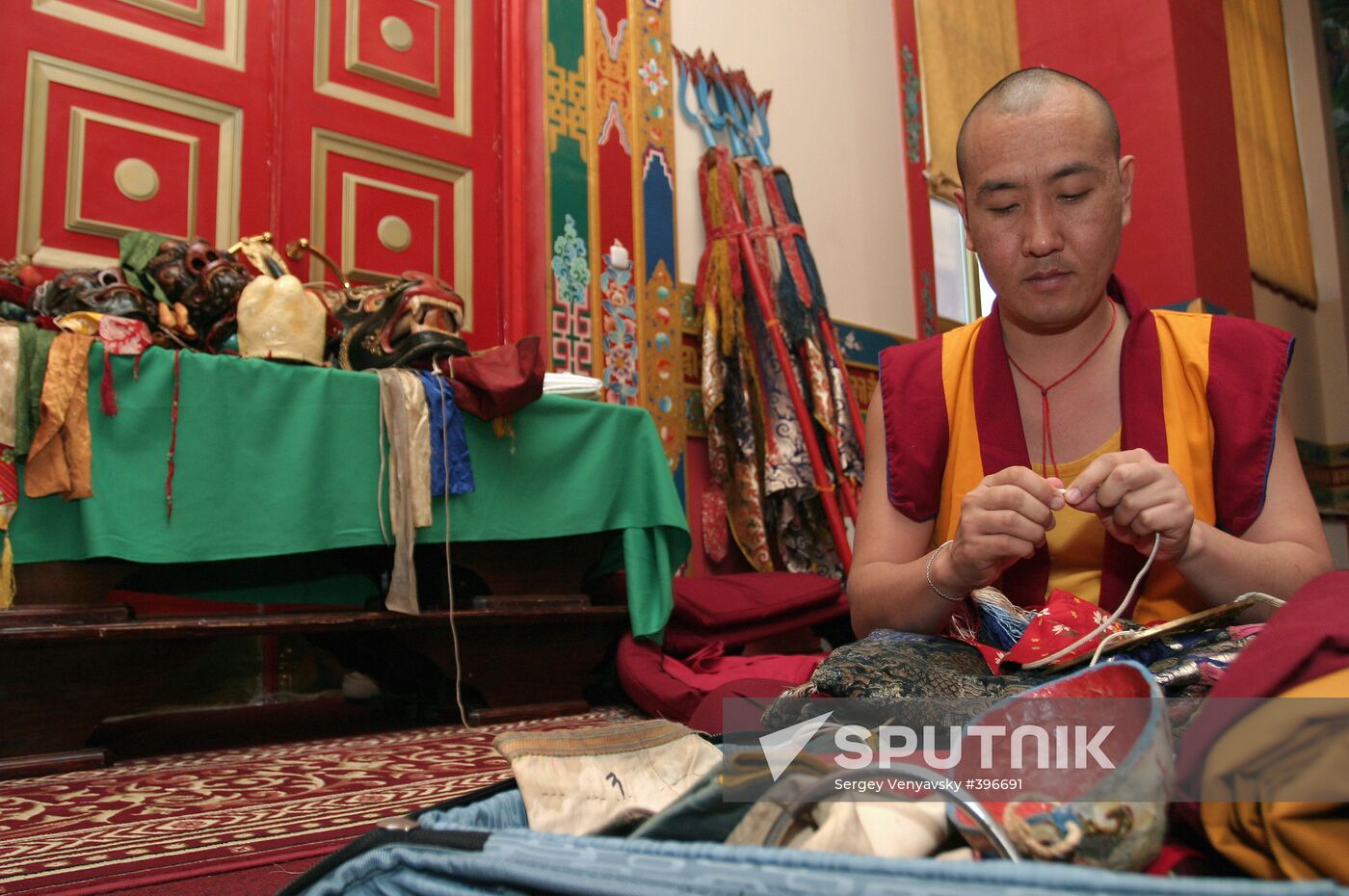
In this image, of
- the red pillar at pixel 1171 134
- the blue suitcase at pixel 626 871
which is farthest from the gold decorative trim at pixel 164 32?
the red pillar at pixel 1171 134

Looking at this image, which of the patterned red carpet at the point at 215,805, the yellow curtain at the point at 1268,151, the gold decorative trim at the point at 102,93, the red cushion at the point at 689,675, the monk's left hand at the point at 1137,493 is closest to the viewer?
the monk's left hand at the point at 1137,493

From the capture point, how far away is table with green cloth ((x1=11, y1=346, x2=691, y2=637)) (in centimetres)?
201

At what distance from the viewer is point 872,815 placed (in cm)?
58

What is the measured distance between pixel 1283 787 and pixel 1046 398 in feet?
3.24

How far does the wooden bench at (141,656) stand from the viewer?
6.26 ft

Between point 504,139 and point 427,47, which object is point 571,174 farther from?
point 427,47

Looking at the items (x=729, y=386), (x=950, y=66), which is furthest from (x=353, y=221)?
(x=950, y=66)

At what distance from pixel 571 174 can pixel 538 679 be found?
2.00 meters

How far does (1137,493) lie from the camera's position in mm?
1042

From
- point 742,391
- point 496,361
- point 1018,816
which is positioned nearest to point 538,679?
point 496,361

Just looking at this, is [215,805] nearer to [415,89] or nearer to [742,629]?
[742,629]

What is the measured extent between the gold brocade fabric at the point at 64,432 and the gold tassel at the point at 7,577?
0.11 m

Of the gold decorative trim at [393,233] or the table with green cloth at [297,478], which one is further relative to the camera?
the gold decorative trim at [393,233]

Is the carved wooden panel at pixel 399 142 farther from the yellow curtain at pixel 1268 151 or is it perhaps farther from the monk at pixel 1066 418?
the yellow curtain at pixel 1268 151
